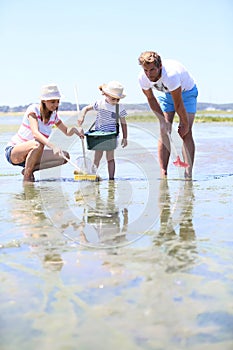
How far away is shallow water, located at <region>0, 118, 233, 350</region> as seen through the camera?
2.02 m

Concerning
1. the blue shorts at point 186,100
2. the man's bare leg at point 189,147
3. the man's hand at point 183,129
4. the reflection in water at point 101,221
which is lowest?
the reflection in water at point 101,221

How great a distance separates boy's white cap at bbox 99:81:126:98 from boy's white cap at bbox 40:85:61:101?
2.99ft

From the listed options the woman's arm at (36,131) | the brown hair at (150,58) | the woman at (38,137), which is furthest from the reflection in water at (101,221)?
the brown hair at (150,58)

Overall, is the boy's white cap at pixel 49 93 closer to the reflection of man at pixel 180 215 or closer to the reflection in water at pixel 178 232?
the reflection of man at pixel 180 215

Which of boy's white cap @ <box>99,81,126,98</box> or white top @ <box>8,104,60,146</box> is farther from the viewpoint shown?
boy's white cap @ <box>99,81,126,98</box>

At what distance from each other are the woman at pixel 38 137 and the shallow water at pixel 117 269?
2.80 ft

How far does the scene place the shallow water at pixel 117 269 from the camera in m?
2.02

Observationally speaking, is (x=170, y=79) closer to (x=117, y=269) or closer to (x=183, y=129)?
(x=183, y=129)

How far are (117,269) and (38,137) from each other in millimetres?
3411

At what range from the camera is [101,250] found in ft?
10.4

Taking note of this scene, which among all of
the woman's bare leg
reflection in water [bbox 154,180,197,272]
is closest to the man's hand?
reflection in water [bbox 154,180,197,272]

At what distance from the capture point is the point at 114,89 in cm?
656

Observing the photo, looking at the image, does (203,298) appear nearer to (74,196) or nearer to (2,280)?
(2,280)

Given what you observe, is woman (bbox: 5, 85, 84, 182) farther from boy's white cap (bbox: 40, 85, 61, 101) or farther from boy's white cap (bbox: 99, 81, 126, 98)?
boy's white cap (bbox: 99, 81, 126, 98)
